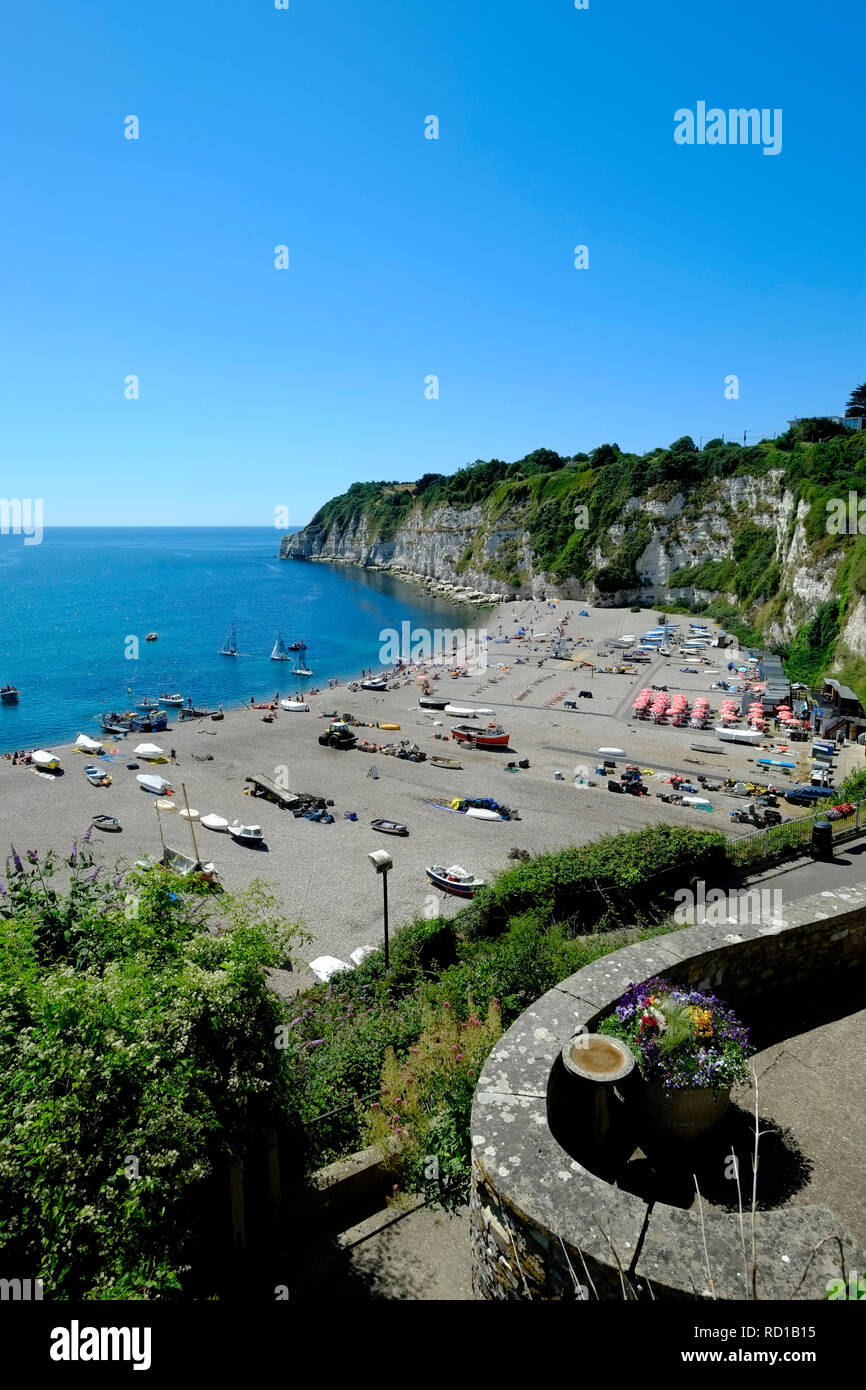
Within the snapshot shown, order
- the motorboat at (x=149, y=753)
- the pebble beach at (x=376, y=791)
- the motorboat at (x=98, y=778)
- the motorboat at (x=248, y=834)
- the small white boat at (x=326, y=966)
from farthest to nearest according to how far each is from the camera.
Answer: the motorboat at (x=149, y=753)
the motorboat at (x=98, y=778)
the motorboat at (x=248, y=834)
the pebble beach at (x=376, y=791)
the small white boat at (x=326, y=966)

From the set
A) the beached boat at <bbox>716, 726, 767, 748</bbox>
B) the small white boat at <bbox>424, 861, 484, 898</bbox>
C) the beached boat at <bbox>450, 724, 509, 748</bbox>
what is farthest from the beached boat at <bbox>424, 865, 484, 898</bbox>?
the beached boat at <bbox>716, 726, 767, 748</bbox>

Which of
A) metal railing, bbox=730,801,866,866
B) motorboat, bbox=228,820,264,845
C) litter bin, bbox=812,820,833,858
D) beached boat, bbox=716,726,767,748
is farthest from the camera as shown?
beached boat, bbox=716,726,767,748

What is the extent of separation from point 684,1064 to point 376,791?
28330mm

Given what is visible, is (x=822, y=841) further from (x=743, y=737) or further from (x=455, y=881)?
(x=743, y=737)

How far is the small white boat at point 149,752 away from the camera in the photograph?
39.0 meters

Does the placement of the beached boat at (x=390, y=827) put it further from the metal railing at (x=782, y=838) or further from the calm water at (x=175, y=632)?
the calm water at (x=175, y=632)

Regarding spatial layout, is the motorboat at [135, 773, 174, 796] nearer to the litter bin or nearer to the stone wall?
the litter bin

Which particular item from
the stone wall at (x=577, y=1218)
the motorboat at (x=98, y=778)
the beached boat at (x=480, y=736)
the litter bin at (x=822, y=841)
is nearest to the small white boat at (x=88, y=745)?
the motorboat at (x=98, y=778)

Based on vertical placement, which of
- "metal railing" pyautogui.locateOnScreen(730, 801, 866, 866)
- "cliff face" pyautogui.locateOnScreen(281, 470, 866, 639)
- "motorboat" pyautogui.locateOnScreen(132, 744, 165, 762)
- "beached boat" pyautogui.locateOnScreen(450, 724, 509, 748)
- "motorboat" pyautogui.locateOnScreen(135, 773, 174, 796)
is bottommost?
"motorboat" pyautogui.locateOnScreen(135, 773, 174, 796)

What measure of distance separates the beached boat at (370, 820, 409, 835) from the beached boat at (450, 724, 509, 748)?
12179 millimetres

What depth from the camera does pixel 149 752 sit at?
39094mm

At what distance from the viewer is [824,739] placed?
37.8 meters

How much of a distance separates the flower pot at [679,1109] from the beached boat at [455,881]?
16428 millimetres

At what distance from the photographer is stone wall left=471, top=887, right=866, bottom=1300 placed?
147 inches
